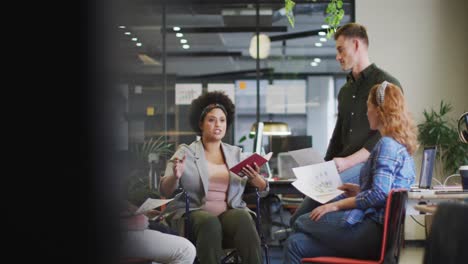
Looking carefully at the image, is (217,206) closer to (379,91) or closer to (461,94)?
(379,91)

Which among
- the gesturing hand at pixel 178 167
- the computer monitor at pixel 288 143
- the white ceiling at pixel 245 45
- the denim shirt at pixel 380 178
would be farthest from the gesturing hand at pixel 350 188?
the white ceiling at pixel 245 45

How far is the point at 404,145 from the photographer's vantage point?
9.62 feet

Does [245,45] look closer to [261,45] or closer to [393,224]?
[261,45]

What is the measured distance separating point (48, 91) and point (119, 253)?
0.07 metres

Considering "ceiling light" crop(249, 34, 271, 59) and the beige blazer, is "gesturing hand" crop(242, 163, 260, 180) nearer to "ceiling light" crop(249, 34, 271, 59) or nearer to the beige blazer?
the beige blazer

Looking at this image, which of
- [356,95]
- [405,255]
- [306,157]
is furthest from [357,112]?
[405,255]

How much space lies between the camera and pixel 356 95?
3598 millimetres

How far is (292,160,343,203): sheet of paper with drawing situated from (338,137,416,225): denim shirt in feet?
0.90

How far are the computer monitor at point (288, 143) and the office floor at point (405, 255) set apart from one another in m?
1.22

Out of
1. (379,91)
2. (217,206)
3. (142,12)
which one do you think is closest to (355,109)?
(379,91)

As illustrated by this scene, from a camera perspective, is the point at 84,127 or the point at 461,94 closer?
the point at 84,127

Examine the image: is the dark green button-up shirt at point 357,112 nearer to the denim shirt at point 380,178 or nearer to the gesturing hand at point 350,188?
the gesturing hand at point 350,188

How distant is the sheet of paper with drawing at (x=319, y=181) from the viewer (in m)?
3.18

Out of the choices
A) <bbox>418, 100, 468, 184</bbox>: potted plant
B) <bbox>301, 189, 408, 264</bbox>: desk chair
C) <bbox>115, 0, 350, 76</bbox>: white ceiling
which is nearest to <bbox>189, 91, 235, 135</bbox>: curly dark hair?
<bbox>301, 189, 408, 264</bbox>: desk chair
